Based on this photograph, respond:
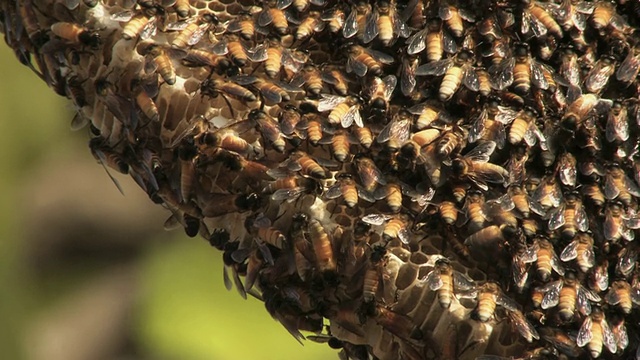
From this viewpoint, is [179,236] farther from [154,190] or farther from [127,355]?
[154,190]

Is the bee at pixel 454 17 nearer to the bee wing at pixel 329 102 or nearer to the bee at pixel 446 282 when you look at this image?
the bee wing at pixel 329 102

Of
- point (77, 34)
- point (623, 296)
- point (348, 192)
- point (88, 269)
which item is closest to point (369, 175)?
point (348, 192)

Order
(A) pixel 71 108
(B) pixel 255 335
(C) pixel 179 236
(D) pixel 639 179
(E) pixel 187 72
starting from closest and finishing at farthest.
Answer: (D) pixel 639 179 → (E) pixel 187 72 → (A) pixel 71 108 → (B) pixel 255 335 → (C) pixel 179 236

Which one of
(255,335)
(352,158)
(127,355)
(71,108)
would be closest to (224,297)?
(255,335)

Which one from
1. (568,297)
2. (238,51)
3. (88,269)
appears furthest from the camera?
(88,269)

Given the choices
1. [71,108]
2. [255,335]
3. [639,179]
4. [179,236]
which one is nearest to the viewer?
[639,179]

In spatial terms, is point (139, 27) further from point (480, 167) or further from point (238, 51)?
point (480, 167)
